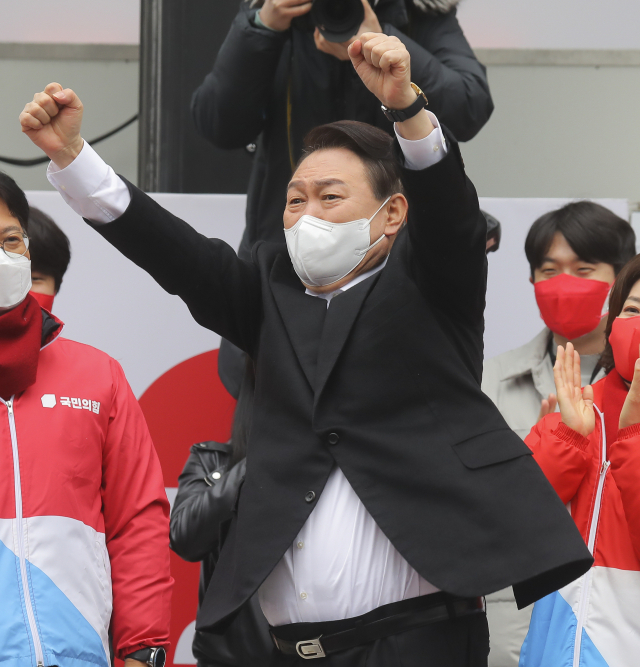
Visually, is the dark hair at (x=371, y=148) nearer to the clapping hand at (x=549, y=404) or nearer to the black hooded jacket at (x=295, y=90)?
the black hooded jacket at (x=295, y=90)

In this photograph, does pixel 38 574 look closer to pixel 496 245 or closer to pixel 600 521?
pixel 600 521

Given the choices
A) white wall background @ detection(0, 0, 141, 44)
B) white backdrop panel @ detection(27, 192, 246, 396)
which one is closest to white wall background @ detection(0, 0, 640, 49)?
white wall background @ detection(0, 0, 141, 44)

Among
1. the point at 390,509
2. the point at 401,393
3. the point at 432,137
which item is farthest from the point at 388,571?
the point at 432,137

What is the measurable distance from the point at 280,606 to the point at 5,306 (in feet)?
3.19

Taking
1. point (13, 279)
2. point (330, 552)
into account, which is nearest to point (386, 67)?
point (330, 552)

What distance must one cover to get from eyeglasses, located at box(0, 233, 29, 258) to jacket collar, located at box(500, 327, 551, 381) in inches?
63.3

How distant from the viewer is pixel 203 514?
9.34ft

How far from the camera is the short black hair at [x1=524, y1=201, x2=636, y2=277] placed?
11.1ft

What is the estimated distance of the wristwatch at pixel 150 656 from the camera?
7.64ft

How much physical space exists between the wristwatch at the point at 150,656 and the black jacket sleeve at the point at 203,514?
0.52 meters

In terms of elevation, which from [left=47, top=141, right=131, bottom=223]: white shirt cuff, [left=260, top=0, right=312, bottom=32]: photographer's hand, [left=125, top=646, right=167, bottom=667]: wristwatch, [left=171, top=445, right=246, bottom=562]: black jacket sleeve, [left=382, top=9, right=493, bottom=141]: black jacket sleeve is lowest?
[left=125, top=646, right=167, bottom=667]: wristwatch

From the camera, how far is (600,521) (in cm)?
245

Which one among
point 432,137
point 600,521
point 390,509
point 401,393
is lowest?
point 600,521

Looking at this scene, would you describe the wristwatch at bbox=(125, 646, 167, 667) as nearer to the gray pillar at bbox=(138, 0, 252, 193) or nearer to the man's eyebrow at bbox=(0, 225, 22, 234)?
the man's eyebrow at bbox=(0, 225, 22, 234)
